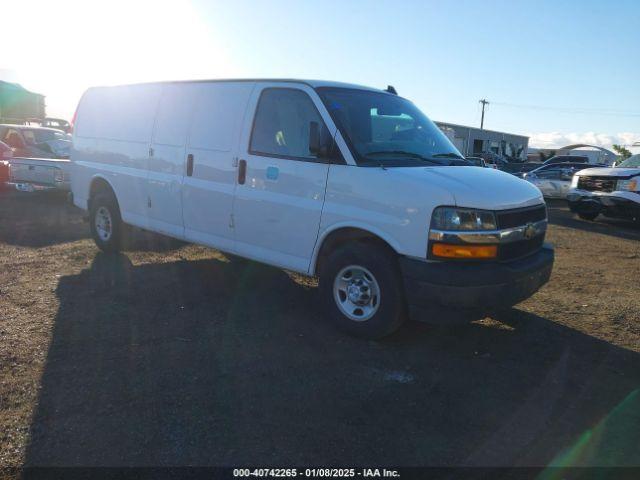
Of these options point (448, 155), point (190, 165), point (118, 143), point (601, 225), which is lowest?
point (601, 225)

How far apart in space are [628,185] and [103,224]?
10459 mm

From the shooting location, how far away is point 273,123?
5082 millimetres

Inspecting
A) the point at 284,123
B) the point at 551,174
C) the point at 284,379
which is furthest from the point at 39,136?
the point at 551,174

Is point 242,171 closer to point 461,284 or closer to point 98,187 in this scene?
point 461,284

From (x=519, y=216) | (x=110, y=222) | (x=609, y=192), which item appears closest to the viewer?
(x=519, y=216)

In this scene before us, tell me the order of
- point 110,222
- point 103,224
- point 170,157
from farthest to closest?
point 103,224 < point 110,222 < point 170,157

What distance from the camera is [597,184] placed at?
12.6m

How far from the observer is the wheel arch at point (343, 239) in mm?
4242

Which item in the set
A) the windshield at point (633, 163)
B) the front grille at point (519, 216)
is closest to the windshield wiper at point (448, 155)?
the front grille at point (519, 216)

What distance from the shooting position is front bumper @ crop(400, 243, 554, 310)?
3906 millimetres

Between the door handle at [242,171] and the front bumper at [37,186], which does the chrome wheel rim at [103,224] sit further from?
the front bumper at [37,186]

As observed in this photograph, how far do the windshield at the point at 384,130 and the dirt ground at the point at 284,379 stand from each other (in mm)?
1552

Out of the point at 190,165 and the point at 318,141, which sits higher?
the point at 318,141

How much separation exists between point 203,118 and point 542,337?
4005 millimetres
